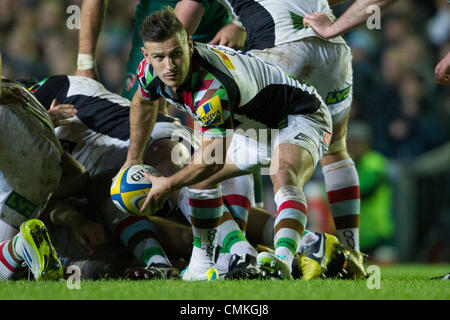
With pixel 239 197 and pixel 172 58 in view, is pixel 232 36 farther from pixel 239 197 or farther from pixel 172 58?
pixel 172 58

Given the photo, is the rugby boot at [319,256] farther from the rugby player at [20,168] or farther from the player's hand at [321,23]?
the rugby player at [20,168]

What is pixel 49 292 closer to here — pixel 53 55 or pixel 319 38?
pixel 319 38

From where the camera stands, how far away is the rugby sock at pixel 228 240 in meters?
4.36

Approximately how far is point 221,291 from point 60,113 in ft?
7.49

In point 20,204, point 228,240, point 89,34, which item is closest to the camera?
point 20,204

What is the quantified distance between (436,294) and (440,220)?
562 centimetres

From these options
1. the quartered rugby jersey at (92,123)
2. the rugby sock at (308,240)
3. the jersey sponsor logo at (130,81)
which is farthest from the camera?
the jersey sponsor logo at (130,81)

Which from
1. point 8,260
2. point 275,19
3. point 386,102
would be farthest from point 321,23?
point 386,102

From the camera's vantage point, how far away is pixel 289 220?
12.3 feet

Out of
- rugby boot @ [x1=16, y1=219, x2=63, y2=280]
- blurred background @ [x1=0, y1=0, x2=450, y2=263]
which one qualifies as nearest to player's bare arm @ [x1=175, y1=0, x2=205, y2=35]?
rugby boot @ [x1=16, y1=219, x2=63, y2=280]

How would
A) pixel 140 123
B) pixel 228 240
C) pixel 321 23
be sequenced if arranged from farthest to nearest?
pixel 321 23, pixel 228 240, pixel 140 123

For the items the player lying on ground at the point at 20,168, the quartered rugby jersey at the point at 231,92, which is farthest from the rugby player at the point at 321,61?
the player lying on ground at the point at 20,168

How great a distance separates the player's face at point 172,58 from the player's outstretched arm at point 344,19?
1.21 m
